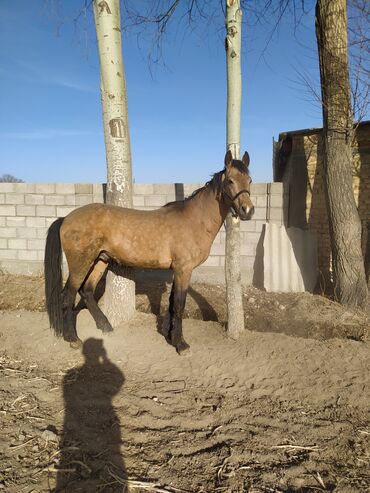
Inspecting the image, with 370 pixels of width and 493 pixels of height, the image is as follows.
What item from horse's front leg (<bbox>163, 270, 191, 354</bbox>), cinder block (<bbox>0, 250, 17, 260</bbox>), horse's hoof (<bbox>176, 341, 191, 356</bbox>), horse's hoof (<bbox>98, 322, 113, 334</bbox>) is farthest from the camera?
cinder block (<bbox>0, 250, 17, 260</bbox>)

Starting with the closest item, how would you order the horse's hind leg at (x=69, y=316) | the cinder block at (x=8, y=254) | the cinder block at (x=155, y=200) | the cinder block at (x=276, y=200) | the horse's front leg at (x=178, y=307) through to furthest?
the horse's front leg at (x=178, y=307) → the horse's hind leg at (x=69, y=316) → the cinder block at (x=276, y=200) → the cinder block at (x=155, y=200) → the cinder block at (x=8, y=254)

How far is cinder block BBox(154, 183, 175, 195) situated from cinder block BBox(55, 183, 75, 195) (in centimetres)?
172

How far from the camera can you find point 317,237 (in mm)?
6406

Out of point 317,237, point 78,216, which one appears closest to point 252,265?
point 317,237

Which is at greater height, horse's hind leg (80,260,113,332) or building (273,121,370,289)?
building (273,121,370,289)

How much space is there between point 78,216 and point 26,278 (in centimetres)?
375

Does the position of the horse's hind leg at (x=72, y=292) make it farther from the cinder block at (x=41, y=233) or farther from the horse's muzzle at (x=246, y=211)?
the cinder block at (x=41, y=233)

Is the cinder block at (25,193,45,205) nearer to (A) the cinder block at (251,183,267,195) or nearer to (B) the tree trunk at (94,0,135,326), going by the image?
(B) the tree trunk at (94,0,135,326)

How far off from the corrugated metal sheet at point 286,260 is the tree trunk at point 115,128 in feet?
9.20

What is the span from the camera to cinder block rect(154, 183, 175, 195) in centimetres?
629

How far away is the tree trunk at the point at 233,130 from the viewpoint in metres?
3.59

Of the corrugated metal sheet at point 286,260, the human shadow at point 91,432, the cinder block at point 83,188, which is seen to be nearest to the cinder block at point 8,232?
the cinder block at point 83,188

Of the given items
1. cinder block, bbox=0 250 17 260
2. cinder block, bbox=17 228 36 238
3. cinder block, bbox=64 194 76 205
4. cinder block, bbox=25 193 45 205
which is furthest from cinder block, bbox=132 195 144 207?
cinder block, bbox=0 250 17 260

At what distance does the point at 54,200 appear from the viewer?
661cm
